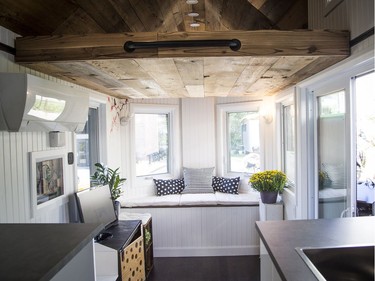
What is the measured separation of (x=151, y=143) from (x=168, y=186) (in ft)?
2.36

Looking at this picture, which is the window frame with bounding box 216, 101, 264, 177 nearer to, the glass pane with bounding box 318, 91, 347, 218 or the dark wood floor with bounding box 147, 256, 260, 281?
the dark wood floor with bounding box 147, 256, 260, 281

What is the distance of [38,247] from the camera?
104cm

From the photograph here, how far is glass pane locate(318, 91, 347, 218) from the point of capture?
6.74 ft

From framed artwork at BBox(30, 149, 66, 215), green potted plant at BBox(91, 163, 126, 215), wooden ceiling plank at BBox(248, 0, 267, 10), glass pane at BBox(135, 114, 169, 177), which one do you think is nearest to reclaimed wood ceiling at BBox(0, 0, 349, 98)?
wooden ceiling plank at BBox(248, 0, 267, 10)

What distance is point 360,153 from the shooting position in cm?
190

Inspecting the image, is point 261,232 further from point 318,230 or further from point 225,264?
point 225,264

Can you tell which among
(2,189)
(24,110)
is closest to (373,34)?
(24,110)

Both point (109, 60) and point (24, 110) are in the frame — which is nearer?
point (24, 110)

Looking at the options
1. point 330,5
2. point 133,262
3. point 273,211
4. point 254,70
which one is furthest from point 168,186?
point 330,5

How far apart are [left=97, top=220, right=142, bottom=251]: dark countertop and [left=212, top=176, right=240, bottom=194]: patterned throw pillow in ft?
5.32

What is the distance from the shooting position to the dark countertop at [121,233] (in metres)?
2.37

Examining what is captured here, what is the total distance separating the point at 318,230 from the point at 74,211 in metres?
1.93

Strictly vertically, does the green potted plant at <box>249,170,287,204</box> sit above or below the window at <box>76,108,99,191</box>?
below

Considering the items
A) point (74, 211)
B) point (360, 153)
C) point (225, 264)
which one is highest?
point (360, 153)
